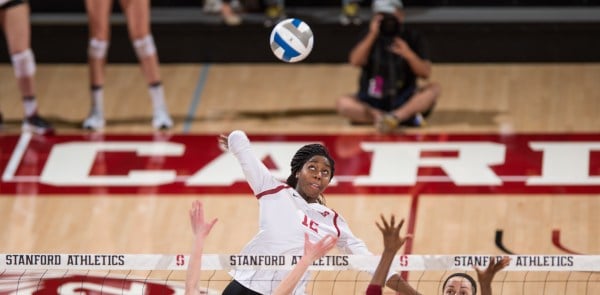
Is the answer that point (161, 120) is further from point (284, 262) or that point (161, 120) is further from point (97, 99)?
point (284, 262)

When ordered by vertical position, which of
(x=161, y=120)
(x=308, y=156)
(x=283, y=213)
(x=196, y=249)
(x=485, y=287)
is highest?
(x=161, y=120)

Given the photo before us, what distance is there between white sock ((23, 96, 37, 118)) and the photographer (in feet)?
10.5

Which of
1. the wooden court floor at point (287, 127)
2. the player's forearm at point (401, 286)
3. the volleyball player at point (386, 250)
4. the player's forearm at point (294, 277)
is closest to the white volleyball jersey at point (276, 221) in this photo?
the player's forearm at point (401, 286)

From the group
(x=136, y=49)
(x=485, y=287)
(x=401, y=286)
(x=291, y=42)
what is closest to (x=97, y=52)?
(x=136, y=49)

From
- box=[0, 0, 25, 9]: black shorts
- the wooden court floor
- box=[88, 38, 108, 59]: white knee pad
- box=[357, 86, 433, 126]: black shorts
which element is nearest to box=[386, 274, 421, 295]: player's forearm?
the wooden court floor

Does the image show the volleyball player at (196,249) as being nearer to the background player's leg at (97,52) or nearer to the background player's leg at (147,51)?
the background player's leg at (147,51)

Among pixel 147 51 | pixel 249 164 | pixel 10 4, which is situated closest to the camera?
pixel 249 164

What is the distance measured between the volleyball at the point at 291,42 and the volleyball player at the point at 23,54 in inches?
148

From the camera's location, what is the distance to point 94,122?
1515 cm

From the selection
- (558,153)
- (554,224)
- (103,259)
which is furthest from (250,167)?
(558,153)

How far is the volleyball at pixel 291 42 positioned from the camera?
1190 centimetres

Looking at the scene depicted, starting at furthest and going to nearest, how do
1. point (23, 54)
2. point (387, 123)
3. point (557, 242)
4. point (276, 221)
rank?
1. point (23, 54)
2. point (387, 123)
3. point (557, 242)
4. point (276, 221)

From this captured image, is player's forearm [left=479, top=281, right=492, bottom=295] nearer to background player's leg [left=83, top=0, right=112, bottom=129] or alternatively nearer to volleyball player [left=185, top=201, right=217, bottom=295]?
volleyball player [left=185, top=201, right=217, bottom=295]

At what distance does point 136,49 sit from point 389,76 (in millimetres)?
2668
